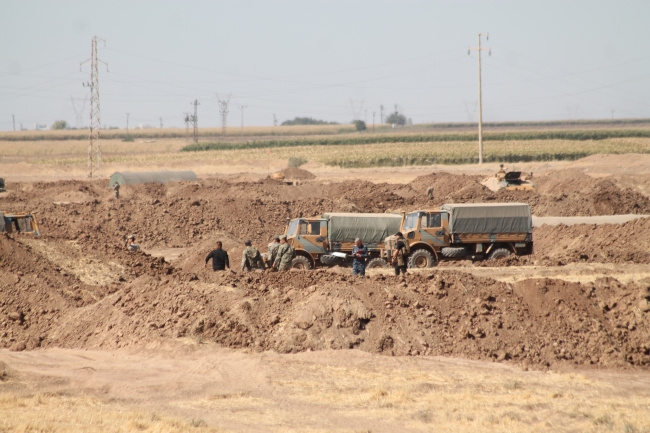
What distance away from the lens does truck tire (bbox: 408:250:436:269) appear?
84.6 ft

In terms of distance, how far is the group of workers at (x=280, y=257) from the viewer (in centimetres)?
2156

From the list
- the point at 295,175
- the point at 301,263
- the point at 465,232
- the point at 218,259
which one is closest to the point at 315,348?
the point at 218,259

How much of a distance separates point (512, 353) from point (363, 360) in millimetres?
2962

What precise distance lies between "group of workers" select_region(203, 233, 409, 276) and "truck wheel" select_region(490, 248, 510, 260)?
16.7ft

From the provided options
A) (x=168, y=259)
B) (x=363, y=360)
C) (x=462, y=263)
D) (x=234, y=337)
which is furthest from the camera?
(x=168, y=259)

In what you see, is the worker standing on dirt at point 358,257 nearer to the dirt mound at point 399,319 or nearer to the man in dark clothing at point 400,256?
the man in dark clothing at point 400,256

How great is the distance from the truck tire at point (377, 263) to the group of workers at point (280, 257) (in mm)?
3388

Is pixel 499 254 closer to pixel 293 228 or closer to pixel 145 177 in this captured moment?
pixel 293 228

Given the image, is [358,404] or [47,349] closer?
[358,404]

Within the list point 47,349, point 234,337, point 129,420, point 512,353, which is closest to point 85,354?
point 47,349

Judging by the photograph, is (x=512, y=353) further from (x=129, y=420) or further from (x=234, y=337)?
(x=129, y=420)

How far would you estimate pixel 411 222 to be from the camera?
85.8 ft

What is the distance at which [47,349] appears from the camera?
18.1 meters

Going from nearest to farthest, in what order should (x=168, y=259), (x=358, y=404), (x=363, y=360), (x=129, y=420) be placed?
(x=129, y=420) < (x=358, y=404) < (x=363, y=360) < (x=168, y=259)
